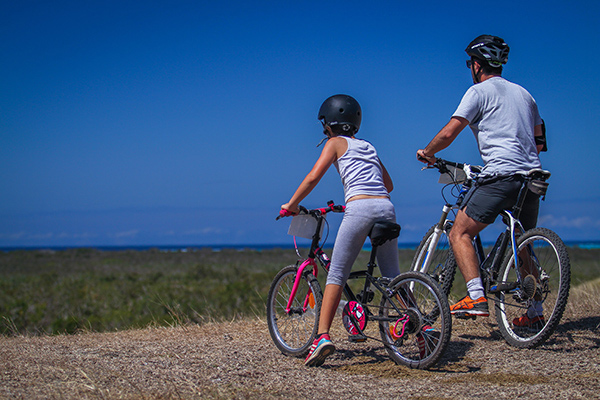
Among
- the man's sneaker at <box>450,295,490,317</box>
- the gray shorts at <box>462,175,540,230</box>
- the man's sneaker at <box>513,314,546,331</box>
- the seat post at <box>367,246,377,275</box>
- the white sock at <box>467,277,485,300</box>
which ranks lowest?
the man's sneaker at <box>513,314,546,331</box>

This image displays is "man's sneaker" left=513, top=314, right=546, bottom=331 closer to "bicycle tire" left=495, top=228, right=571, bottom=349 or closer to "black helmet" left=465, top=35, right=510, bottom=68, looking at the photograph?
"bicycle tire" left=495, top=228, right=571, bottom=349

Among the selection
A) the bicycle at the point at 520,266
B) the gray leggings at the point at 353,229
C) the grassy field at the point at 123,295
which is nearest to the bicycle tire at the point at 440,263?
the bicycle at the point at 520,266

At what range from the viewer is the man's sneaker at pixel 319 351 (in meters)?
3.99

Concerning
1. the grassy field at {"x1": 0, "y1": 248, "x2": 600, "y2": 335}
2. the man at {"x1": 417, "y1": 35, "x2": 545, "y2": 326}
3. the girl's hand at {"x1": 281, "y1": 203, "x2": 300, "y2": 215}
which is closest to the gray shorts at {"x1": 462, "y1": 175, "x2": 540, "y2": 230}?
the man at {"x1": 417, "y1": 35, "x2": 545, "y2": 326}

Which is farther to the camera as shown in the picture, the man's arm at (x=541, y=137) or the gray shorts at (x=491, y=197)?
the man's arm at (x=541, y=137)

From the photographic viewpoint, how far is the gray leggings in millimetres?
3990

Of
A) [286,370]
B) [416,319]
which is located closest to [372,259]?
[416,319]

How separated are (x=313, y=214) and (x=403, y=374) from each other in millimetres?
1415

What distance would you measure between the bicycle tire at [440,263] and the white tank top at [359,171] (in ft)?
3.80

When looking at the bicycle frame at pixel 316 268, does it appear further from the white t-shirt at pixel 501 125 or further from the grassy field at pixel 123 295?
the grassy field at pixel 123 295

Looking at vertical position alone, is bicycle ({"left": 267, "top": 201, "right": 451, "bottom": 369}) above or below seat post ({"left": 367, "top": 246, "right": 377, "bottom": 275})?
below

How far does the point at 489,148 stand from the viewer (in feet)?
14.3

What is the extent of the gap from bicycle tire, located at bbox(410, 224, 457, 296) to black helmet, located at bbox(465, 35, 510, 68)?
5.02 ft

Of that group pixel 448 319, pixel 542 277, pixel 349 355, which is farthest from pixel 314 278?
pixel 542 277
